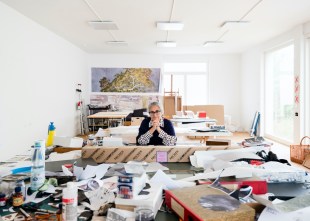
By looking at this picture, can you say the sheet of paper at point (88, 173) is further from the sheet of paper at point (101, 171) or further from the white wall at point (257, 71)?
the white wall at point (257, 71)

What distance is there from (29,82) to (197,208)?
17.0ft

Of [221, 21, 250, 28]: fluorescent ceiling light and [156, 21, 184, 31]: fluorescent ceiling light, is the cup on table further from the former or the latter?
[221, 21, 250, 28]: fluorescent ceiling light

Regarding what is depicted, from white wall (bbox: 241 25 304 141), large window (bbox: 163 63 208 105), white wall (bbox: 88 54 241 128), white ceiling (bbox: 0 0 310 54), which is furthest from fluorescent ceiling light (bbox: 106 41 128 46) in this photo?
white wall (bbox: 241 25 304 141)

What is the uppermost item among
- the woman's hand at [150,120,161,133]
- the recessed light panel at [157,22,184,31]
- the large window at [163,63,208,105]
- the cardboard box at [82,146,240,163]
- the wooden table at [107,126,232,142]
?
the recessed light panel at [157,22,184,31]

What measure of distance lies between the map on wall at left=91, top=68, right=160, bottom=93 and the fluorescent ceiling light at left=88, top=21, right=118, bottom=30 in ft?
12.5

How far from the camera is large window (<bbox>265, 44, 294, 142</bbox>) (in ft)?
22.5

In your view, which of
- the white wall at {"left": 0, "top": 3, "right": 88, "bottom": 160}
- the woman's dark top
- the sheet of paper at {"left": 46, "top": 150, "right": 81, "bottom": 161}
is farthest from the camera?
the white wall at {"left": 0, "top": 3, "right": 88, "bottom": 160}

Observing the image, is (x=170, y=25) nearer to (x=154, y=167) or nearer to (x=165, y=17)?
(x=165, y=17)

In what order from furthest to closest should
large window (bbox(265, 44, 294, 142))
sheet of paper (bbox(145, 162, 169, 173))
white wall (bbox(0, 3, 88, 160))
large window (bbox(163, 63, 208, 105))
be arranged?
large window (bbox(163, 63, 208, 105)) → large window (bbox(265, 44, 294, 142)) → white wall (bbox(0, 3, 88, 160)) → sheet of paper (bbox(145, 162, 169, 173))

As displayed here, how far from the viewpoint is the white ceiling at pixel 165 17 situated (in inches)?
180

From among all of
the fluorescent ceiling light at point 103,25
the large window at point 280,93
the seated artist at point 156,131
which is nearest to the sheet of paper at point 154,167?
the seated artist at point 156,131

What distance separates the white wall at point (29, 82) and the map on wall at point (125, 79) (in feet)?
6.50

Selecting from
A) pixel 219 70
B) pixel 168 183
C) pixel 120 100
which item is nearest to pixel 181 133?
pixel 168 183

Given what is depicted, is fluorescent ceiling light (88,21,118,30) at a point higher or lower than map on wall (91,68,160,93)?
higher
